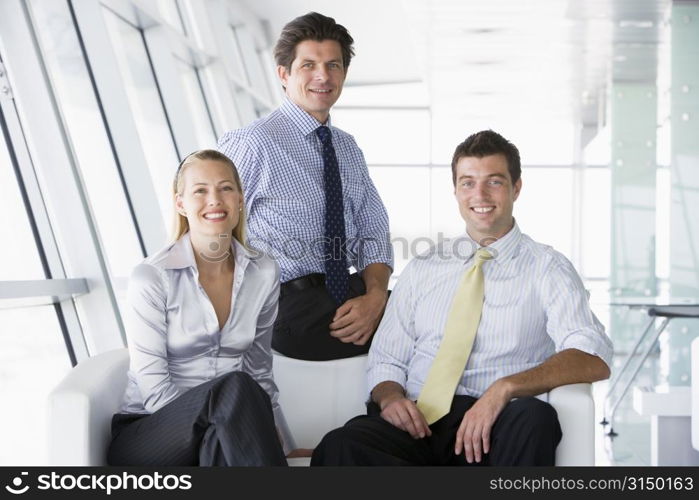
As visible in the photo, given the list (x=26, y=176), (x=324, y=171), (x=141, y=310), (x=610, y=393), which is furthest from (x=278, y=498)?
(x=610, y=393)

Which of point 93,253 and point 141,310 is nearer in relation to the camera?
point 141,310

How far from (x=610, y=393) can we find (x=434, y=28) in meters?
3.27

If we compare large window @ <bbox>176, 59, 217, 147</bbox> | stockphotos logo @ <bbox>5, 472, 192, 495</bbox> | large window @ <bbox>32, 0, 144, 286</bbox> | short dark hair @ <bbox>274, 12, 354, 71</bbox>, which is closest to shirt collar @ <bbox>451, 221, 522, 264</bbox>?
short dark hair @ <bbox>274, 12, 354, 71</bbox>

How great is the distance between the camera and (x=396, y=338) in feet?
7.77

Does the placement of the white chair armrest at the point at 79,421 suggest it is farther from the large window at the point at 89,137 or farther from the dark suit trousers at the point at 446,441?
the large window at the point at 89,137

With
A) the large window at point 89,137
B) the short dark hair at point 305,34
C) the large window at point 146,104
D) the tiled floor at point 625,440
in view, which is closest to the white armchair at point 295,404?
the short dark hair at point 305,34

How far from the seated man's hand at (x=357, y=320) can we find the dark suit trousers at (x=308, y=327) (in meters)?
0.02

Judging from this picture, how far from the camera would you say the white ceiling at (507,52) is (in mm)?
6320

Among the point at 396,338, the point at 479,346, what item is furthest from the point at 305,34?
the point at 479,346

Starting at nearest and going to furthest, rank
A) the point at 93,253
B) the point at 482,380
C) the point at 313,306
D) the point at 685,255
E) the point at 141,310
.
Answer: the point at 141,310
the point at 482,380
the point at 313,306
the point at 93,253
the point at 685,255

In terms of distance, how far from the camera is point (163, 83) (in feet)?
18.6

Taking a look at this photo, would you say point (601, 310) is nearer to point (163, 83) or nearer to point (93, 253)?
point (163, 83)

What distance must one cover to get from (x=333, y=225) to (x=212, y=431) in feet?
3.11

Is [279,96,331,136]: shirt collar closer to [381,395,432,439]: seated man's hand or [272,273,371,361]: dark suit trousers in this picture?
[272,273,371,361]: dark suit trousers
